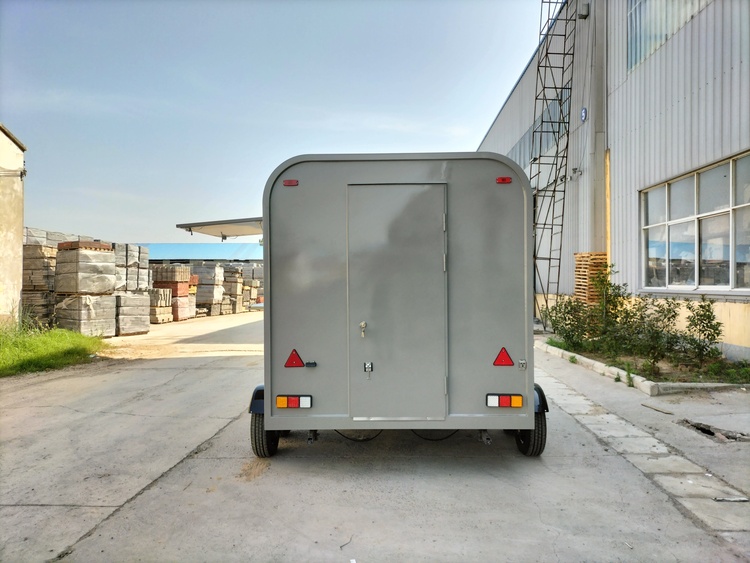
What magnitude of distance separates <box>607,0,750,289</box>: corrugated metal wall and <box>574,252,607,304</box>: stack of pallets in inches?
28.4

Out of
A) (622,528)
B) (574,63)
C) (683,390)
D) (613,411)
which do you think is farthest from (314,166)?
(574,63)

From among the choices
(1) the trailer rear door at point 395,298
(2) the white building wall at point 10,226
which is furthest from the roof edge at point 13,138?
(1) the trailer rear door at point 395,298

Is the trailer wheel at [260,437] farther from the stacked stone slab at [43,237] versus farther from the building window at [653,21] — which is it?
the stacked stone slab at [43,237]

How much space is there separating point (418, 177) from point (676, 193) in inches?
350

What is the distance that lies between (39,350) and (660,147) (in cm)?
1420

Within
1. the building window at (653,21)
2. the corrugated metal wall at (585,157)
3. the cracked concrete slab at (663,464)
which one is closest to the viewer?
the cracked concrete slab at (663,464)

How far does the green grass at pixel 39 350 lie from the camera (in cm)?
999

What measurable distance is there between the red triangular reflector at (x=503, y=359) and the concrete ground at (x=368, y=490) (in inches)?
39.8

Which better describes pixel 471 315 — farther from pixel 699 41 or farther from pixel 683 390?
pixel 699 41

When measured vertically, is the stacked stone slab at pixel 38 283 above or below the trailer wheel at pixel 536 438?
above

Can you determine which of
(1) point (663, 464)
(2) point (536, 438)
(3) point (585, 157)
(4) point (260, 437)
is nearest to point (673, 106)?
(3) point (585, 157)

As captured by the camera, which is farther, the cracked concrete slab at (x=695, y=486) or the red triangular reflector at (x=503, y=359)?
the red triangular reflector at (x=503, y=359)

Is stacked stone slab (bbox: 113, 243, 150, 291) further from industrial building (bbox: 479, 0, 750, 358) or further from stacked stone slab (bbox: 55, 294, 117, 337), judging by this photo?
industrial building (bbox: 479, 0, 750, 358)

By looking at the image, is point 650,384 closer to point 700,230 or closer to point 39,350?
point 700,230
